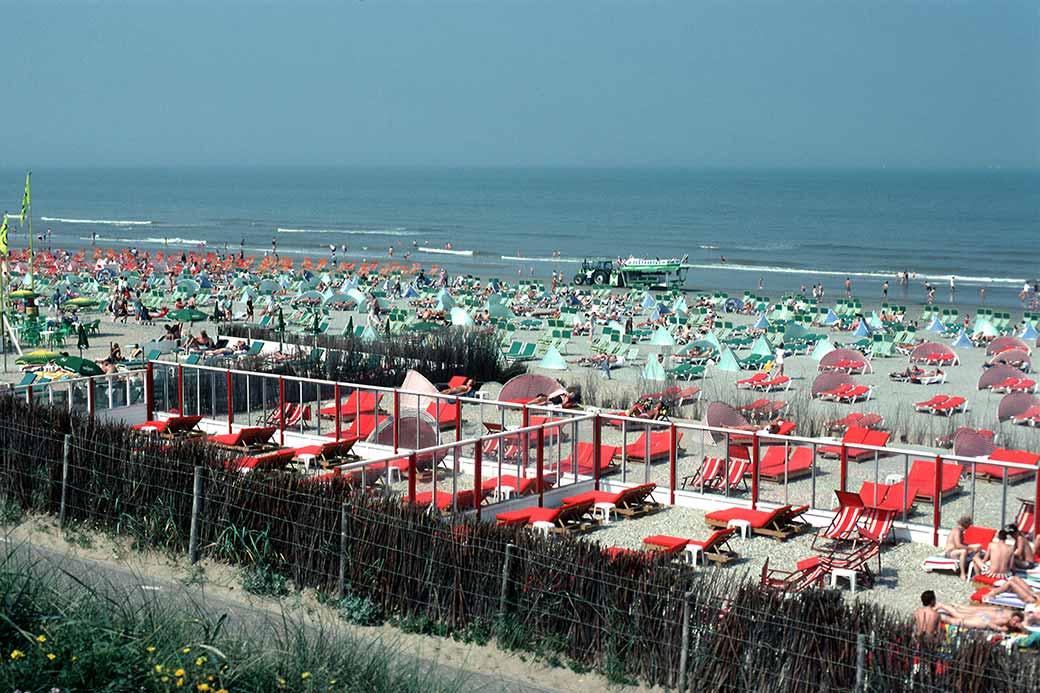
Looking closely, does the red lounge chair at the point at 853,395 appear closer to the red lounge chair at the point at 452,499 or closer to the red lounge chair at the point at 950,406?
the red lounge chair at the point at 950,406

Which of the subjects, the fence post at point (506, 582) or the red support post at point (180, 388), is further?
the red support post at point (180, 388)

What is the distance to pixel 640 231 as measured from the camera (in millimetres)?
88812

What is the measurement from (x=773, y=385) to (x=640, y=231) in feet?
215

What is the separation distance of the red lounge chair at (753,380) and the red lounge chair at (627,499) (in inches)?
413

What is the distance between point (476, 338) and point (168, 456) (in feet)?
41.9

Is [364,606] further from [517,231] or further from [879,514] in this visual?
[517,231]

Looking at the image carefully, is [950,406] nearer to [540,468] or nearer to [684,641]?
[540,468]

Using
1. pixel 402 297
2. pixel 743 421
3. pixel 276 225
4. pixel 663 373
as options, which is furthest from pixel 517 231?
pixel 743 421

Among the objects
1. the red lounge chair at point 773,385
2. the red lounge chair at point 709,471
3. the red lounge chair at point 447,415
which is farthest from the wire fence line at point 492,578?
the red lounge chair at point 773,385

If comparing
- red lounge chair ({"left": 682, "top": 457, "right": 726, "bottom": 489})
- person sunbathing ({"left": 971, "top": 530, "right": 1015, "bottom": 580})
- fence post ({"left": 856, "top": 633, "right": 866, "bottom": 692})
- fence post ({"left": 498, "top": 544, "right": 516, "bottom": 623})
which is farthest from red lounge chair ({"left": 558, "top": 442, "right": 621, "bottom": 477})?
fence post ({"left": 856, "top": 633, "right": 866, "bottom": 692})

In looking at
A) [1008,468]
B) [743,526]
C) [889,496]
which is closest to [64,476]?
[743,526]

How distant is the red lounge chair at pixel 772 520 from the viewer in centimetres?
1234

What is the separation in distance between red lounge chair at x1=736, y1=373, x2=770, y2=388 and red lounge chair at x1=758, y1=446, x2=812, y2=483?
8530 millimetres

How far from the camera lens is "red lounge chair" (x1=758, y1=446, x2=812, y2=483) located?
47.7 feet
